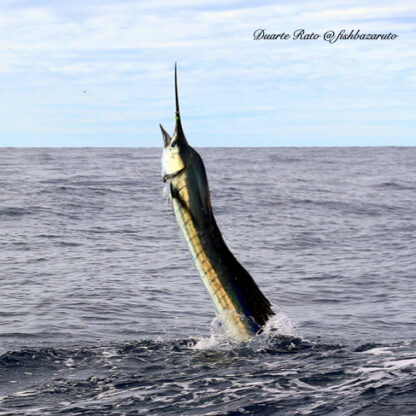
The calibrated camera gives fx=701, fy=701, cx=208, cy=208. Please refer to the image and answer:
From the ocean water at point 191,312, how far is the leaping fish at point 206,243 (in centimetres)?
35

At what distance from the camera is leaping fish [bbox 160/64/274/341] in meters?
8.56

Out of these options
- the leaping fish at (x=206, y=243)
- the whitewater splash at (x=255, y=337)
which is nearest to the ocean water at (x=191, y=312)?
the whitewater splash at (x=255, y=337)

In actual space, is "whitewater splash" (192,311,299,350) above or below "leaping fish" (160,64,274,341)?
below

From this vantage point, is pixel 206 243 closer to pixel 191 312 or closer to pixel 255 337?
pixel 255 337

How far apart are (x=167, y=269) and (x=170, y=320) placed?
5.51m

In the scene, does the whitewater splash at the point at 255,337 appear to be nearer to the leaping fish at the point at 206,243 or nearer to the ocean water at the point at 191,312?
the ocean water at the point at 191,312

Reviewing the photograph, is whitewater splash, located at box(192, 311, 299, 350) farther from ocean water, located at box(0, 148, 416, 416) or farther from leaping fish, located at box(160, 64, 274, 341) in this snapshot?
leaping fish, located at box(160, 64, 274, 341)

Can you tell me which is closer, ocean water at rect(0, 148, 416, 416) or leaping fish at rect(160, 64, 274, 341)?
leaping fish at rect(160, 64, 274, 341)

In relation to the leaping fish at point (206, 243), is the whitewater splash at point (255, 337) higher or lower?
lower

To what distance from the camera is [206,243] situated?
9242 millimetres

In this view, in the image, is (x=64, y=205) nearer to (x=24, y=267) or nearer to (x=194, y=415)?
(x=24, y=267)

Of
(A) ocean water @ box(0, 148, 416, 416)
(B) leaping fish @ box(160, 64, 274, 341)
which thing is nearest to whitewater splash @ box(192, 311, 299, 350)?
(A) ocean water @ box(0, 148, 416, 416)

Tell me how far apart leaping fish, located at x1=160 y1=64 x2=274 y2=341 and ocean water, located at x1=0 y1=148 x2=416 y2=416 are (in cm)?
35

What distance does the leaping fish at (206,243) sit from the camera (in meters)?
8.56
